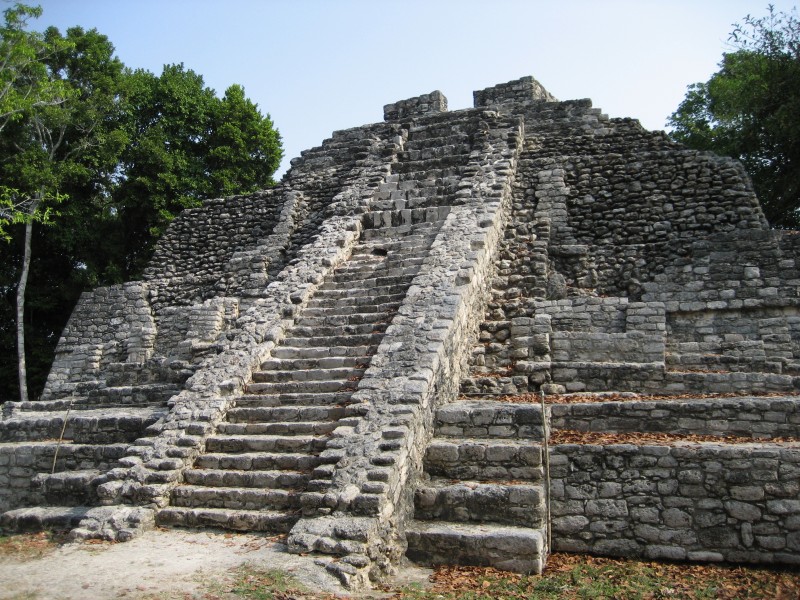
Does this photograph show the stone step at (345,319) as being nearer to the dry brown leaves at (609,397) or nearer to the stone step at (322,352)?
the stone step at (322,352)

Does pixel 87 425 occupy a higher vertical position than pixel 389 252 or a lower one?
lower

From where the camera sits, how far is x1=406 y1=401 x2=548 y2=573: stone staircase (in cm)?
621

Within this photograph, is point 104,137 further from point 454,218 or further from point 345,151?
point 454,218

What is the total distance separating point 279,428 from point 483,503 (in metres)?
2.65

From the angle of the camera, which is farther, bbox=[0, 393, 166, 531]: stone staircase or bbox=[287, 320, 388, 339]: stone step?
bbox=[287, 320, 388, 339]: stone step

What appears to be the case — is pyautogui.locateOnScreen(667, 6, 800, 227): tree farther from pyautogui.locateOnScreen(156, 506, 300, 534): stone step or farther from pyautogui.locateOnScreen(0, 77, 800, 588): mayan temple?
pyautogui.locateOnScreen(156, 506, 300, 534): stone step

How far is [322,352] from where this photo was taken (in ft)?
30.6

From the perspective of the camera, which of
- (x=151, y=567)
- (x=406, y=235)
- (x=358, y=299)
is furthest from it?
(x=406, y=235)

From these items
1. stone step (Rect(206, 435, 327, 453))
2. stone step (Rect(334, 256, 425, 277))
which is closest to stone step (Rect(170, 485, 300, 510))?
stone step (Rect(206, 435, 327, 453))

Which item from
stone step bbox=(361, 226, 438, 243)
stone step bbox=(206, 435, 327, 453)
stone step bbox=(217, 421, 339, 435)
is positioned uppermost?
stone step bbox=(361, 226, 438, 243)

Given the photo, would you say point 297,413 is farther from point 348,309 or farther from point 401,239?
point 401,239

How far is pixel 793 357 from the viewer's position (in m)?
9.53

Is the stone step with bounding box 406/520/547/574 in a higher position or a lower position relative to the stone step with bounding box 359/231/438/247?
lower

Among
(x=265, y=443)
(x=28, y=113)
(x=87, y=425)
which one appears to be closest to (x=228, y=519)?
(x=265, y=443)
